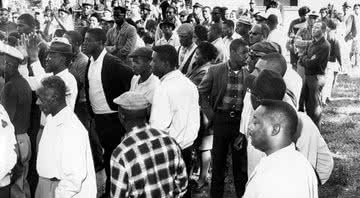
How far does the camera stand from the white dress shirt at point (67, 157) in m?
3.96

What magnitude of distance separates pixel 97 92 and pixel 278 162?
12.9 feet

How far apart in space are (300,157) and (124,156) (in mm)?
1130

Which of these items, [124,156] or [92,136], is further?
[92,136]

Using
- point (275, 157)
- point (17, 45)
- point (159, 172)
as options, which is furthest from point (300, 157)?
point (17, 45)

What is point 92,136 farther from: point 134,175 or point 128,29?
point 134,175

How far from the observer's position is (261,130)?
3.27m

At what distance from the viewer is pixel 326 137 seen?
9930 mm

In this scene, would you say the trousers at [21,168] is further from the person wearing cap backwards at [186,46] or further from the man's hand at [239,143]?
the person wearing cap backwards at [186,46]

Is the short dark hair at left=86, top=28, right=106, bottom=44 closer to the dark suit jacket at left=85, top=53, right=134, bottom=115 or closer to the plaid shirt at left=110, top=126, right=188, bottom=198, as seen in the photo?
the dark suit jacket at left=85, top=53, right=134, bottom=115

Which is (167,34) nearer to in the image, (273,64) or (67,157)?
(273,64)

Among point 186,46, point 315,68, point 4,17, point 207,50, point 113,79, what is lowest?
point 315,68

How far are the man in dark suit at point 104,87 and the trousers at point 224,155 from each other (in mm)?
1252

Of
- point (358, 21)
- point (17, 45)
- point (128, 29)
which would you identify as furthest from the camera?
point (358, 21)

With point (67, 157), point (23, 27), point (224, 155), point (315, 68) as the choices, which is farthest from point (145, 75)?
point (315, 68)
